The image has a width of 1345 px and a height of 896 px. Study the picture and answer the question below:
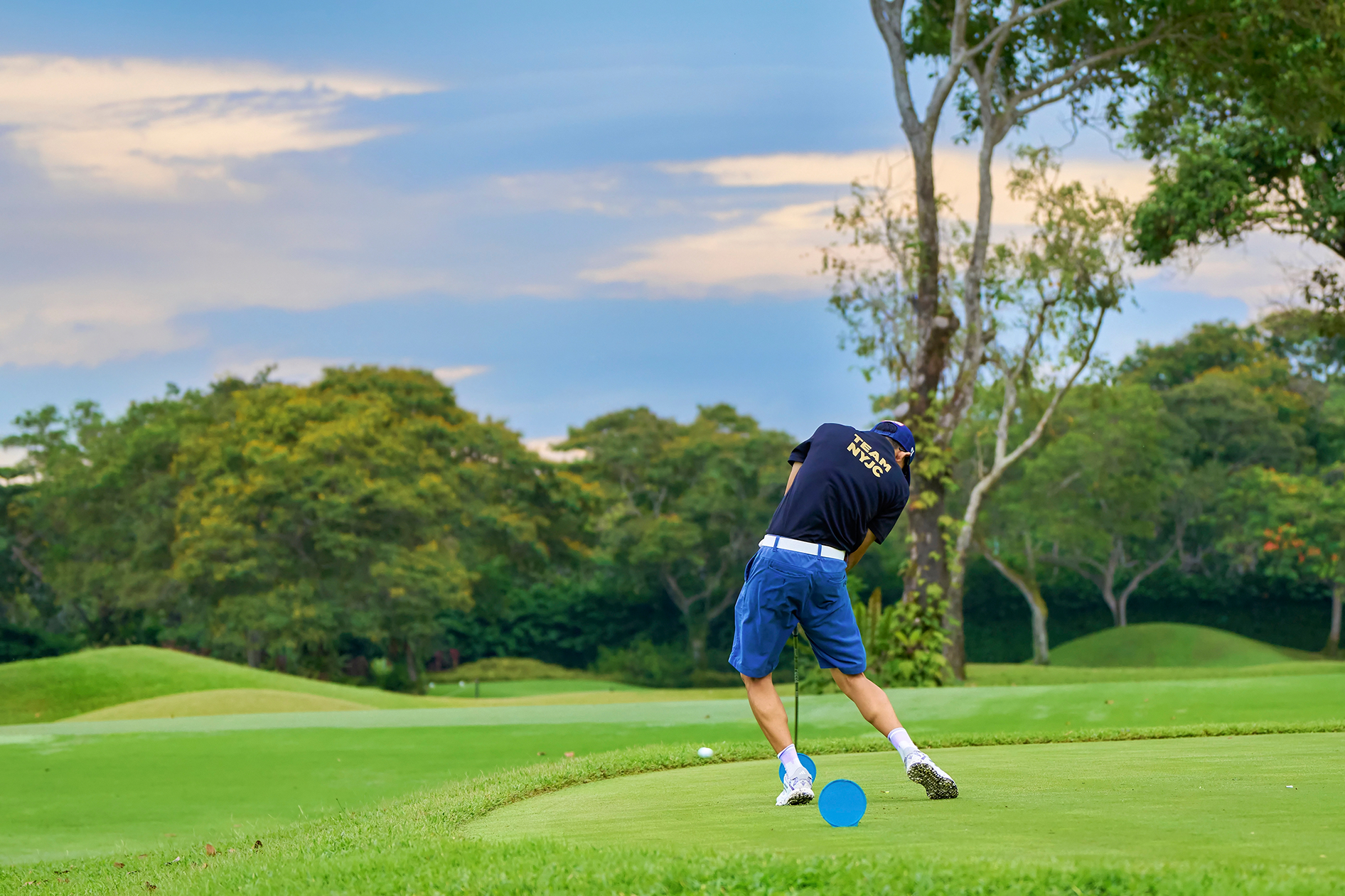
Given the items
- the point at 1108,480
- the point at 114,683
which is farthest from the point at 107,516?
the point at 1108,480

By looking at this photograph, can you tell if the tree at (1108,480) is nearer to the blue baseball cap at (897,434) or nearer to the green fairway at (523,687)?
the green fairway at (523,687)

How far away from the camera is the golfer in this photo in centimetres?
580

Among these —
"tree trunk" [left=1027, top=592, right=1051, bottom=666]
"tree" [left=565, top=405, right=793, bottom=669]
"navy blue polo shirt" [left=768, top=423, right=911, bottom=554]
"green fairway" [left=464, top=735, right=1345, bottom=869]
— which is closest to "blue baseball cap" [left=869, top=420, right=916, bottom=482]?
"navy blue polo shirt" [left=768, top=423, right=911, bottom=554]

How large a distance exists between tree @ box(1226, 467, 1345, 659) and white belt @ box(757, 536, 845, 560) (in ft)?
107

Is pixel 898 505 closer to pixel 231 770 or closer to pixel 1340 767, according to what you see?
pixel 1340 767

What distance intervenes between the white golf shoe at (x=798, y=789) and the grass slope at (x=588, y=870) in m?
0.66

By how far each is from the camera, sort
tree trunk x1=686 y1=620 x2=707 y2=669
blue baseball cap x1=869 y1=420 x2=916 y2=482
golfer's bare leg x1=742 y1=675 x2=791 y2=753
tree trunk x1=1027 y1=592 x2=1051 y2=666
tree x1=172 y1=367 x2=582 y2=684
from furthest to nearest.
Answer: tree trunk x1=686 y1=620 x2=707 y2=669 < tree trunk x1=1027 y1=592 x2=1051 y2=666 < tree x1=172 y1=367 x2=582 y2=684 < blue baseball cap x1=869 y1=420 x2=916 y2=482 < golfer's bare leg x1=742 y1=675 x2=791 y2=753

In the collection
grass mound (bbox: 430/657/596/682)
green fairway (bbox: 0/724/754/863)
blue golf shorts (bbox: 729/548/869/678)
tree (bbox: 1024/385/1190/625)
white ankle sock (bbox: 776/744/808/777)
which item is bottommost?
grass mound (bbox: 430/657/596/682)

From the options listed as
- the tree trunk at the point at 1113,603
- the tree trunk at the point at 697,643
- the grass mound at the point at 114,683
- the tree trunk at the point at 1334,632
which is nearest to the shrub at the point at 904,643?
the grass mound at the point at 114,683

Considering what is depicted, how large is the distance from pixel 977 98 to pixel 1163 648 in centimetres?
2314

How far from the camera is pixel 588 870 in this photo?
468cm

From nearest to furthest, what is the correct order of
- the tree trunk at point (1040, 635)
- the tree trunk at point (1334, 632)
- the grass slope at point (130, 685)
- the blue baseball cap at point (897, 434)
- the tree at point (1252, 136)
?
the blue baseball cap at point (897, 434)
the tree at point (1252, 136)
the grass slope at point (130, 685)
the tree trunk at point (1040, 635)
the tree trunk at point (1334, 632)

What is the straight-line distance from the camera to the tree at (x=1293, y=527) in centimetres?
3472

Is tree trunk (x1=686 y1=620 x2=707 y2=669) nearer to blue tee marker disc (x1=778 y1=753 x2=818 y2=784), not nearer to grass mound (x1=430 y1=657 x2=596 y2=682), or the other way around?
grass mound (x1=430 y1=657 x2=596 y2=682)
